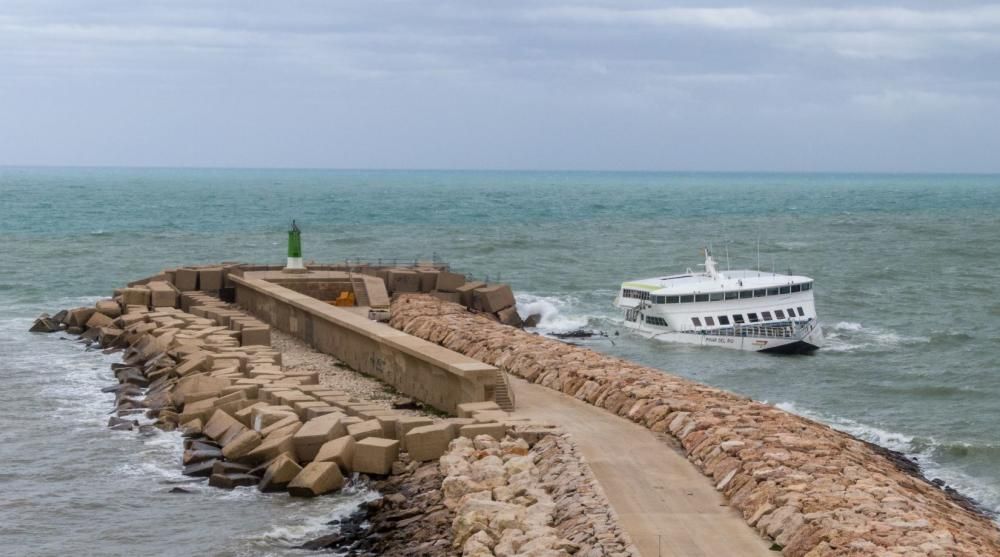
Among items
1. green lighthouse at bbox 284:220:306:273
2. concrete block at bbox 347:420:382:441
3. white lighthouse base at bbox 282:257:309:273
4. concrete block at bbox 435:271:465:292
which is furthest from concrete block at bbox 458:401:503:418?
green lighthouse at bbox 284:220:306:273

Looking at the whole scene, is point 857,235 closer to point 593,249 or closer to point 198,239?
point 593,249

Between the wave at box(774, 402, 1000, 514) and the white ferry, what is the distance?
11632mm

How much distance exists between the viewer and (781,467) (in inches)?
684

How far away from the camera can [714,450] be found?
1867 cm

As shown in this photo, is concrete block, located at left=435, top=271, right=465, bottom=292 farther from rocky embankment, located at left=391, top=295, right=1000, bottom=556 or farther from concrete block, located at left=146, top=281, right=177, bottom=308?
rocky embankment, located at left=391, top=295, right=1000, bottom=556

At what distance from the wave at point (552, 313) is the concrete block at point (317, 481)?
23421mm

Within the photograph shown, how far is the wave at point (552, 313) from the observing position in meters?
45.2

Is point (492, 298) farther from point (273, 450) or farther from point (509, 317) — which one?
point (273, 450)

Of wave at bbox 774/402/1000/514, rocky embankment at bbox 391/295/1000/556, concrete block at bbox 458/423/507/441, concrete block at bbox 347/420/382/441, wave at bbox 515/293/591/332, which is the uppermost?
rocky embankment at bbox 391/295/1000/556

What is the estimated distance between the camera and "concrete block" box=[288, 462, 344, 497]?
20.4 m

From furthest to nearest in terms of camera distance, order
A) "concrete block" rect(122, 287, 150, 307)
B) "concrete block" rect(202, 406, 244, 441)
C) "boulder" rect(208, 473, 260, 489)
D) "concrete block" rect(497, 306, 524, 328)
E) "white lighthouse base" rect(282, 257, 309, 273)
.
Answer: "white lighthouse base" rect(282, 257, 309, 273)
"concrete block" rect(122, 287, 150, 307)
"concrete block" rect(497, 306, 524, 328)
"concrete block" rect(202, 406, 244, 441)
"boulder" rect(208, 473, 260, 489)

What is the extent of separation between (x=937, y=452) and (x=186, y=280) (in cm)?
2371

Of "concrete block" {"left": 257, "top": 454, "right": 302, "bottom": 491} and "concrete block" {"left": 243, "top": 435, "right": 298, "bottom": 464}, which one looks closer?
"concrete block" {"left": 257, "top": 454, "right": 302, "bottom": 491}

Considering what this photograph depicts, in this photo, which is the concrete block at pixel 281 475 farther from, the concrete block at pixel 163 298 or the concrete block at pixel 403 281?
the concrete block at pixel 163 298
